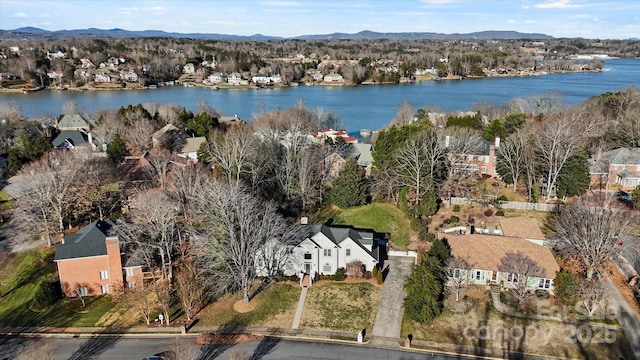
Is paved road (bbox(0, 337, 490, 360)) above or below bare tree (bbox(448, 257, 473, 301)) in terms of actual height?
below

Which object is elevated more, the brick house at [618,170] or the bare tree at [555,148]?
the bare tree at [555,148]

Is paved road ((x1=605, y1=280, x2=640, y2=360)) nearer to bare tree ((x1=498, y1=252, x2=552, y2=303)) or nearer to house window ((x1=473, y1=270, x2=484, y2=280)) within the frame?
bare tree ((x1=498, y1=252, x2=552, y2=303))

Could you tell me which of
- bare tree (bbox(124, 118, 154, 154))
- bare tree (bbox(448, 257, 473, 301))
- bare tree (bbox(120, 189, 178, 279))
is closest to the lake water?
bare tree (bbox(124, 118, 154, 154))

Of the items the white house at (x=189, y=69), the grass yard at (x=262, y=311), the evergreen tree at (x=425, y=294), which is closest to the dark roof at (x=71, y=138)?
the grass yard at (x=262, y=311)

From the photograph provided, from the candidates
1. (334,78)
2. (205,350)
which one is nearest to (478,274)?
(205,350)

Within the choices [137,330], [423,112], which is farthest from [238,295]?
[423,112]

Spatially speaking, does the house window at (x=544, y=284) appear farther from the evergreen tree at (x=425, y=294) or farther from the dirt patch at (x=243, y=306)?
the dirt patch at (x=243, y=306)

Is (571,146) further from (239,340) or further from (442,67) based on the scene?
(442,67)

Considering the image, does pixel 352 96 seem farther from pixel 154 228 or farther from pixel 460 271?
pixel 154 228
